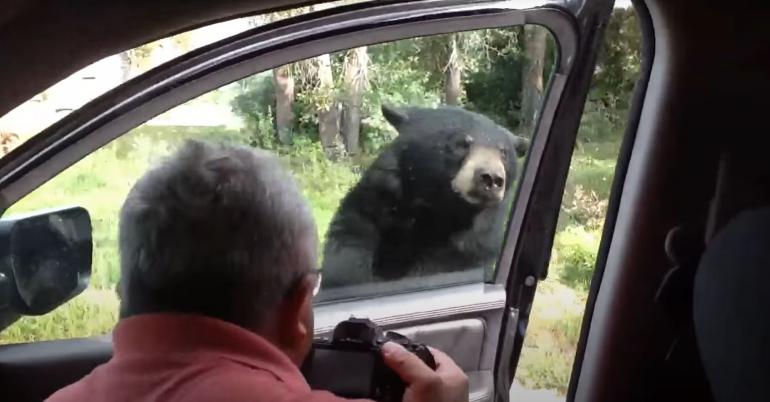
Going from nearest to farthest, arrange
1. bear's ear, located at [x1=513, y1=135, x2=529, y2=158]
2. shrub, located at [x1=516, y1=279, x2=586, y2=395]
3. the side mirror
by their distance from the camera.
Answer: the side mirror
bear's ear, located at [x1=513, y1=135, x2=529, y2=158]
shrub, located at [x1=516, y1=279, x2=586, y2=395]

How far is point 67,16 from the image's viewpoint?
3.75ft

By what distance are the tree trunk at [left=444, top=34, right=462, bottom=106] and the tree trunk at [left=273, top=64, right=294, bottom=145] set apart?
1.13ft

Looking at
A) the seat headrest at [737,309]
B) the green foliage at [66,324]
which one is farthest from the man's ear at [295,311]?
the seat headrest at [737,309]

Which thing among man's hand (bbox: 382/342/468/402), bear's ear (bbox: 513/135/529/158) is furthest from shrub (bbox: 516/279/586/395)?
man's hand (bbox: 382/342/468/402)

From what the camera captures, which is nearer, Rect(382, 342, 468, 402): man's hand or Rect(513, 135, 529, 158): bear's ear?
Rect(382, 342, 468, 402): man's hand

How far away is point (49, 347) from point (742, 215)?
1.38 meters

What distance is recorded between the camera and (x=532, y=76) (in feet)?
6.70

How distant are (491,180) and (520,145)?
100mm

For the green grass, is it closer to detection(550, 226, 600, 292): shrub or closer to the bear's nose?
detection(550, 226, 600, 292): shrub

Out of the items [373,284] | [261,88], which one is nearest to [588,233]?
[373,284]

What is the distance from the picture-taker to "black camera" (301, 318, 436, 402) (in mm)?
1436

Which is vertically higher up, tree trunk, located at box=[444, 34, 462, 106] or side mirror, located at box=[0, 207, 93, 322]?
tree trunk, located at box=[444, 34, 462, 106]

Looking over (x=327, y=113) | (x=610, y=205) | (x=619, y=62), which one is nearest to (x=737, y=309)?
(x=610, y=205)

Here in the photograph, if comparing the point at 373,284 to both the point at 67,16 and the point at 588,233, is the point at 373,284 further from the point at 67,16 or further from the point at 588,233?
the point at 67,16
